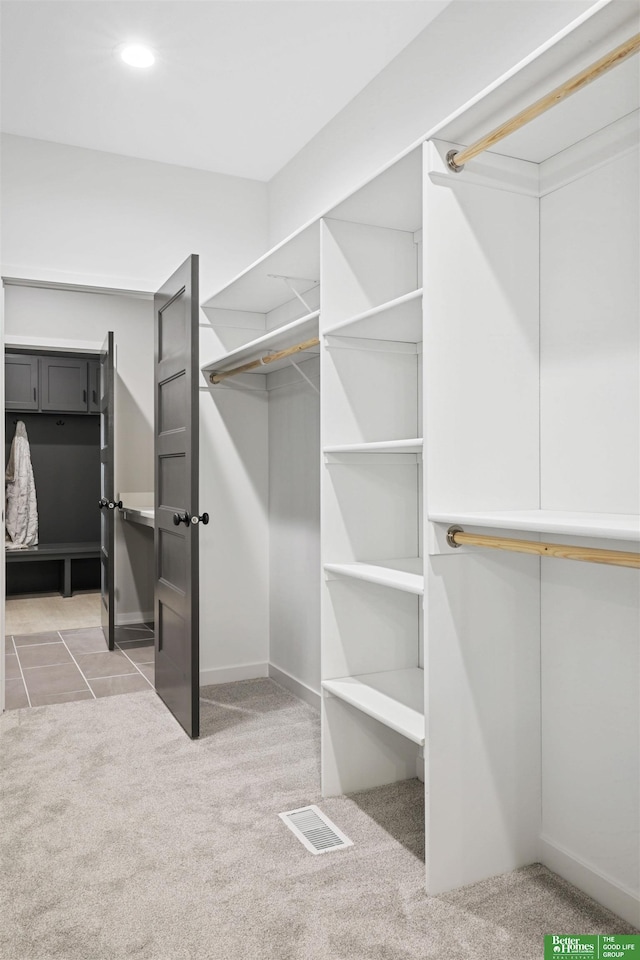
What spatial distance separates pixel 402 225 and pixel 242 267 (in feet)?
5.49

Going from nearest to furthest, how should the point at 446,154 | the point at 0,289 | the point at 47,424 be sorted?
the point at 446,154 < the point at 0,289 < the point at 47,424

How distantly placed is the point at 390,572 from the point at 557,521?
798 mm

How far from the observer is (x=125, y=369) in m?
5.64

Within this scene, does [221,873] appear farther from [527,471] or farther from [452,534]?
[527,471]

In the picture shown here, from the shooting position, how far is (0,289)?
3.35 m

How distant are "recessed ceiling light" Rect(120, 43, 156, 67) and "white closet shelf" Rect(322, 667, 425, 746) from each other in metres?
2.48

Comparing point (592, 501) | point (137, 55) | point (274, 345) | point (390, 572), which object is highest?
point (137, 55)

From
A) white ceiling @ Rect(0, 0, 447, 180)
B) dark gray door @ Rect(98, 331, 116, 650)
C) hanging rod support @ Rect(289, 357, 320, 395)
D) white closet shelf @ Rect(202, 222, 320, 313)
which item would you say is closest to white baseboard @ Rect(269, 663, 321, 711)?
dark gray door @ Rect(98, 331, 116, 650)

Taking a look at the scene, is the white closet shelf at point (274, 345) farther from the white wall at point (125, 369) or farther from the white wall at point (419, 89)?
the white wall at point (125, 369)

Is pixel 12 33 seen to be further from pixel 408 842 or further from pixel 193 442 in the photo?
pixel 408 842

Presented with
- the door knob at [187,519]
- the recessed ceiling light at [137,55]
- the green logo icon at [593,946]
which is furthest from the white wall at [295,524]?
the green logo icon at [593,946]

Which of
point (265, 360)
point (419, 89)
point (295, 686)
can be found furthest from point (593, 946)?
point (419, 89)

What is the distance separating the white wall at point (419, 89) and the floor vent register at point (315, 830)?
6.66 feet

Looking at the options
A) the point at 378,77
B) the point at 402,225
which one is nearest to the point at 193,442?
the point at 402,225
